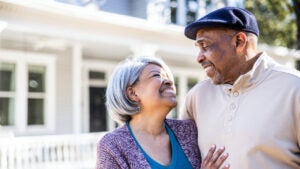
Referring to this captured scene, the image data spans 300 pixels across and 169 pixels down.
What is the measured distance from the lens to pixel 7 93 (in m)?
A: 9.69

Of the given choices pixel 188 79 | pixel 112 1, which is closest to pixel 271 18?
pixel 188 79

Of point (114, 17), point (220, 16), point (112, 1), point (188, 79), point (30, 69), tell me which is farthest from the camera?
point (188, 79)

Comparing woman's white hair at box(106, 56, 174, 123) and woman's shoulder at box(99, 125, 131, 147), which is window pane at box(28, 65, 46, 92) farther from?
woman's shoulder at box(99, 125, 131, 147)

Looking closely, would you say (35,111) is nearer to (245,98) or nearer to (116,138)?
(116,138)

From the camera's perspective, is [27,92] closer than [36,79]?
Yes

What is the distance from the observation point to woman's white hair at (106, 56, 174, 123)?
2.81 metres

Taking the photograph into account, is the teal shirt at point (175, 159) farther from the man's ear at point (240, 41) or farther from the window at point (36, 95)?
the window at point (36, 95)

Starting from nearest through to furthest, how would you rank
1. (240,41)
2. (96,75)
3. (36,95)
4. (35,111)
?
(240,41) → (36,95) → (35,111) → (96,75)

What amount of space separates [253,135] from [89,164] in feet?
24.6

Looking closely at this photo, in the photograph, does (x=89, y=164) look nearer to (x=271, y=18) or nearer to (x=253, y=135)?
(x=253, y=135)

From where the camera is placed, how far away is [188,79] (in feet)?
47.4

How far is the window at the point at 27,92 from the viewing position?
9719 mm

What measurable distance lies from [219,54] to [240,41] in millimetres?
132

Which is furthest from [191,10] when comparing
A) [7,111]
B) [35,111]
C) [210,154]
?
[210,154]
